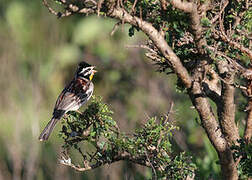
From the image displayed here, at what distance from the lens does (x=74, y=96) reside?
16.6 feet

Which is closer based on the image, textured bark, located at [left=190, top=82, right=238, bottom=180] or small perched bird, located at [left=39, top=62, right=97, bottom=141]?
textured bark, located at [left=190, top=82, right=238, bottom=180]

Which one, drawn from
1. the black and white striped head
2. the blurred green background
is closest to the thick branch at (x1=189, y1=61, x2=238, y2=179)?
the blurred green background

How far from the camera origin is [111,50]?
24.3 feet

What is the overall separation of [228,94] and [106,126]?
82cm

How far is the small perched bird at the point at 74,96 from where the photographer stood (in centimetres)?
459

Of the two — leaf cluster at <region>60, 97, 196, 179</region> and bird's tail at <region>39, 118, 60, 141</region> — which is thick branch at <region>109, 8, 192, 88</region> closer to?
leaf cluster at <region>60, 97, 196, 179</region>

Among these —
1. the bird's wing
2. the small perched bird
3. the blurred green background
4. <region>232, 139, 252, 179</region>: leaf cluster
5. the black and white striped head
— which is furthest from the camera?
the blurred green background

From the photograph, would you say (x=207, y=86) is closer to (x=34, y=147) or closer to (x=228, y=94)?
(x=228, y=94)

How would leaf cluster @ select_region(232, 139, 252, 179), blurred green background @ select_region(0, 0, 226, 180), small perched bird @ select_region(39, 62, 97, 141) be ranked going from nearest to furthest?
1. leaf cluster @ select_region(232, 139, 252, 179)
2. small perched bird @ select_region(39, 62, 97, 141)
3. blurred green background @ select_region(0, 0, 226, 180)

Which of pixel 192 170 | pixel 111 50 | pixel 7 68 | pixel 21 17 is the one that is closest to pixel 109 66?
pixel 111 50

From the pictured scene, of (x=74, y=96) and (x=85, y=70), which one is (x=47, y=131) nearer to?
(x=74, y=96)

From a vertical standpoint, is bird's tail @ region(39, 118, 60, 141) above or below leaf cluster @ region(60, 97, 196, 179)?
below

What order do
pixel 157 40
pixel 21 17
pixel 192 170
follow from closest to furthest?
pixel 157 40, pixel 192 170, pixel 21 17

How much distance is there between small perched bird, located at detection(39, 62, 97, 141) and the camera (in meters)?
4.59
